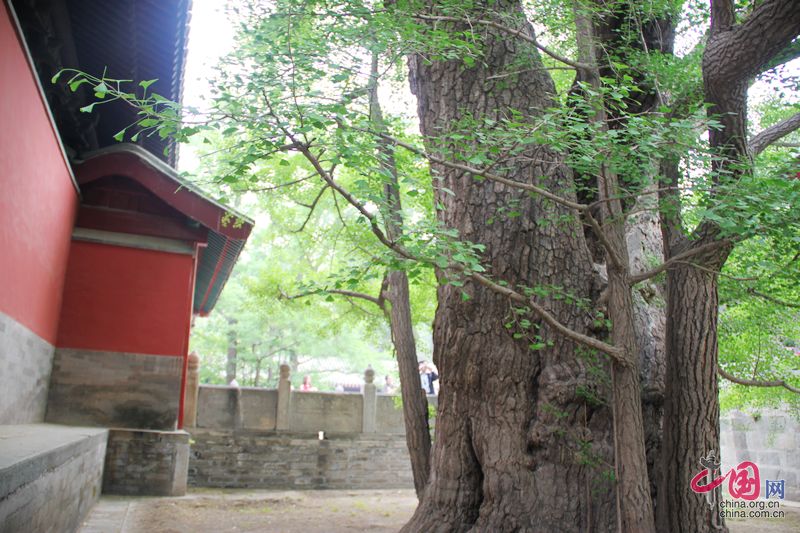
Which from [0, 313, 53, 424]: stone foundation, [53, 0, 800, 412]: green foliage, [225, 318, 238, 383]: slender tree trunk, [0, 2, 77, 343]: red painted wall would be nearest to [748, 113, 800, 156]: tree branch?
[53, 0, 800, 412]: green foliage

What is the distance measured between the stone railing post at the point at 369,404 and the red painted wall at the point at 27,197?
23.0ft

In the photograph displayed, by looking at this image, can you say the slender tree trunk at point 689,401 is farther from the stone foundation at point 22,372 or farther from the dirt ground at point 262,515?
the stone foundation at point 22,372

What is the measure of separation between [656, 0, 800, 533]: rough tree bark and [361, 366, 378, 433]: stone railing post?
935 cm

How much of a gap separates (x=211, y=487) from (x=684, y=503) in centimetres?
963

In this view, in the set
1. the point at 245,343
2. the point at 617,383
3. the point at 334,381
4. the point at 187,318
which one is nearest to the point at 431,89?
the point at 617,383

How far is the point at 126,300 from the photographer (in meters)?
8.03

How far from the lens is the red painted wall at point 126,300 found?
7.74 m

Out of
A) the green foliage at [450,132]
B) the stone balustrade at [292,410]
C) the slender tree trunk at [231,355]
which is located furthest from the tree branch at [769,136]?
the slender tree trunk at [231,355]

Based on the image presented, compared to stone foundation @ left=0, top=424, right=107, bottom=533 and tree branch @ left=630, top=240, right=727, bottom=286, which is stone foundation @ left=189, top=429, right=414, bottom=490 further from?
tree branch @ left=630, top=240, right=727, bottom=286

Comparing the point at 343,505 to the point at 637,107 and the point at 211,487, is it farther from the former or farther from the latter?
the point at 637,107

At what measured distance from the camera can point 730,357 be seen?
21.5 feet

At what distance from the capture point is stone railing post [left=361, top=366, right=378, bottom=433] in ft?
43.3

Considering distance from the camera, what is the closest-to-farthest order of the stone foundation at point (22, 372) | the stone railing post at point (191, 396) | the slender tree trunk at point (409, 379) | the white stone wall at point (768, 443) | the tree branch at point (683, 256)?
the tree branch at point (683, 256)
the stone foundation at point (22, 372)
the slender tree trunk at point (409, 379)
the white stone wall at point (768, 443)
the stone railing post at point (191, 396)

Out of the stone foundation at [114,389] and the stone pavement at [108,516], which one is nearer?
the stone pavement at [108,516]
